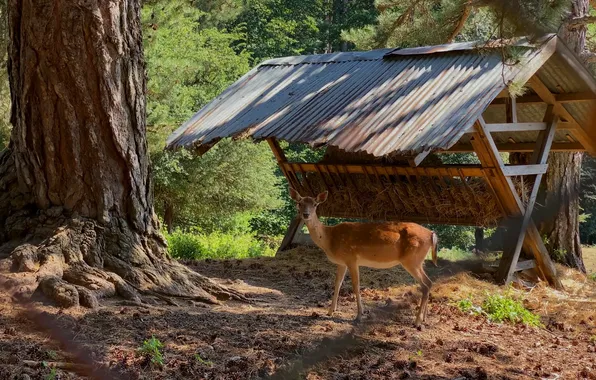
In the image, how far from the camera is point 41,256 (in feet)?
22.5

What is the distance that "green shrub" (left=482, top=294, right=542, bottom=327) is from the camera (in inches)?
325

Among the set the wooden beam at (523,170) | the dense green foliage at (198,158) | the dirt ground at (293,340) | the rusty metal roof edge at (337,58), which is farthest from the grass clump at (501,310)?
the dense green foliage at (198,158)

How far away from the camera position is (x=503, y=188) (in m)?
10.6

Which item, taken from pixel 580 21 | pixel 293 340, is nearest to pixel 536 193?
pixel 580 21

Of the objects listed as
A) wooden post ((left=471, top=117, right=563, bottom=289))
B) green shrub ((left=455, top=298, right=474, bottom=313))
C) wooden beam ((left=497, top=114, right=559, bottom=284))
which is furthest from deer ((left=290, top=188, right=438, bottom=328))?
wooden post ((left=471, top=117, right=563, bottom=289))

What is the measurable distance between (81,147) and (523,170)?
20.1ft

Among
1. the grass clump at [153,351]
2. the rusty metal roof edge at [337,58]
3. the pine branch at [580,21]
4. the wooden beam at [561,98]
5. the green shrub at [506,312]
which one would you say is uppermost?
the pine branch at [580,21]

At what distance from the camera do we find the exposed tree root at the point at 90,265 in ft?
21.7

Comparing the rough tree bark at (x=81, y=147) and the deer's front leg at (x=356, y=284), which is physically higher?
the rough tree bark at (x=81, y=147)

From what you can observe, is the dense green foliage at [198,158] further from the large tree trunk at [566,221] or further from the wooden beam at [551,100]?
the wooden beam at [551,100]

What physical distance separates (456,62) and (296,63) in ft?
11.3

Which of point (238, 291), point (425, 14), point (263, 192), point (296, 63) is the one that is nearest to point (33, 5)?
point (238, 291)

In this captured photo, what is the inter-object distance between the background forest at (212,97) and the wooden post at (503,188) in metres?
1.17

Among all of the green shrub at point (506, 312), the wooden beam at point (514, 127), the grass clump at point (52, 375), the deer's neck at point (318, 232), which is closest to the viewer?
the grass clump at point (52, 375)
